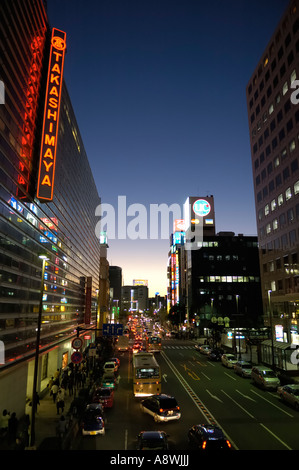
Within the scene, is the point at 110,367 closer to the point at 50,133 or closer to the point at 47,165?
the point at 47,165

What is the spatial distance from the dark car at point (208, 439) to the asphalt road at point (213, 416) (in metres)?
0.61

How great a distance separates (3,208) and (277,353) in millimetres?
34317

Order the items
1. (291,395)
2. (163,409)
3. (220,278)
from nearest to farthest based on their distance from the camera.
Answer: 1. (163,409)
2. (291,395)
3. (220,278)

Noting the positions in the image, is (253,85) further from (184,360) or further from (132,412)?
(132,412)

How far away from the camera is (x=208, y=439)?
46.8ft

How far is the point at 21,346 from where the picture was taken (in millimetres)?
20984

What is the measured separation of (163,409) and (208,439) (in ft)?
18.5

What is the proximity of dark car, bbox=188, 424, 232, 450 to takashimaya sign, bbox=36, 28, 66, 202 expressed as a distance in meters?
17.9

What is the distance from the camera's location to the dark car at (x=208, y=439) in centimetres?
1393

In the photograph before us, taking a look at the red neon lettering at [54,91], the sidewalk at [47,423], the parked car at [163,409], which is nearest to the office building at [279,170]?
the parked car at [163,409]

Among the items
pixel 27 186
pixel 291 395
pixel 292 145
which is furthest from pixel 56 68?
pixel 292 145

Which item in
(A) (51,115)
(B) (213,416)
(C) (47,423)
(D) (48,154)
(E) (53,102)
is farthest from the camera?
(E) (53,102)

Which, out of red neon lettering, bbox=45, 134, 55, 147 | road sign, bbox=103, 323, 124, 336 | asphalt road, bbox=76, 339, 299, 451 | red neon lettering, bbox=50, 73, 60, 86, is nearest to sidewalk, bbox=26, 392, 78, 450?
asphalt road, bbox=76, 339, 299, 451

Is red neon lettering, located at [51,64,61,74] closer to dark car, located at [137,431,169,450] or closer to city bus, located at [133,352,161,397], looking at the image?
city bus, located at [133,352,161,397]
